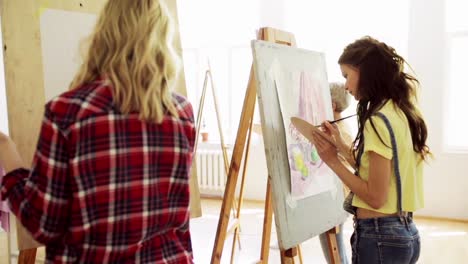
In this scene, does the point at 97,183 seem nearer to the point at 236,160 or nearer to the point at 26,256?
the point at 26,256

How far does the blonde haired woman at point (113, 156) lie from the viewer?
0.94m

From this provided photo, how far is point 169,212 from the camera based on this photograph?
1069mm

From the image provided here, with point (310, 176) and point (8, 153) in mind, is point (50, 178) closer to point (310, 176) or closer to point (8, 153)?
point (8, 153)

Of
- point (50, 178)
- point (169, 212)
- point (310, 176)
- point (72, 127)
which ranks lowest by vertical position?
point (310, 176)

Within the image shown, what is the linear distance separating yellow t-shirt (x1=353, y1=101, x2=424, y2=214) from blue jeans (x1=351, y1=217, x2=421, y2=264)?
0.05 metres

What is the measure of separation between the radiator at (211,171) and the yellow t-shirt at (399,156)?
399cm

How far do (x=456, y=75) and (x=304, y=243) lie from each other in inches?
92.3

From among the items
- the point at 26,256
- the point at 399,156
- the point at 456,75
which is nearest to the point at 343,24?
the point at 456,75

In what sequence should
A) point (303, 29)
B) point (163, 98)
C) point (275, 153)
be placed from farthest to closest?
point (303, 29) < point (275, 153) < point (163, 98)

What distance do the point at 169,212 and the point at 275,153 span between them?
2.33 ft

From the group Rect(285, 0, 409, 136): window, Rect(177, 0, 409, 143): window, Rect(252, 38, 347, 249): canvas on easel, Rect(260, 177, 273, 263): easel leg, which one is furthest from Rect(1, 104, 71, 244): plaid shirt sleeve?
Rect(285, 0, 409, 136): window

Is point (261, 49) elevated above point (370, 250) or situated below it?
above

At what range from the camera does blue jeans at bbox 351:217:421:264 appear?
4.64 feet

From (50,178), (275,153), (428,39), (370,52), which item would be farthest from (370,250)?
(428,39)
